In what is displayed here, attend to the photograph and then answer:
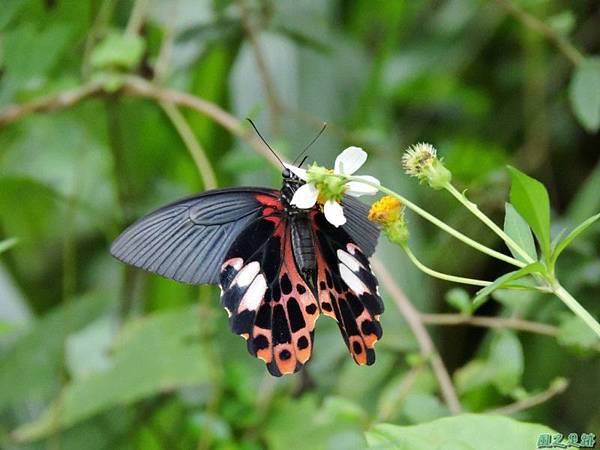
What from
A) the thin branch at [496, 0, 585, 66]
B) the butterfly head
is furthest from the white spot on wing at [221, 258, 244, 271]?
the thin branch at [496, 0, 585, 66]

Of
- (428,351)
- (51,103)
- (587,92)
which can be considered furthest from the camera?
(51,103)

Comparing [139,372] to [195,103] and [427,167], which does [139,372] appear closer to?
[195,103]

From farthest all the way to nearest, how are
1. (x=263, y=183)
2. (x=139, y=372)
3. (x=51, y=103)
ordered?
(x=263, y=183) → (x=139, y=372) → (x=51, y=103)

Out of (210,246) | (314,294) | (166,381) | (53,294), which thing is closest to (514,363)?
(314,294)

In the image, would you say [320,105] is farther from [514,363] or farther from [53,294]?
[514,363]

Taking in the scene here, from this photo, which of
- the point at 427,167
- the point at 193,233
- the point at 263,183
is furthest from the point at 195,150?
the point at 427,167

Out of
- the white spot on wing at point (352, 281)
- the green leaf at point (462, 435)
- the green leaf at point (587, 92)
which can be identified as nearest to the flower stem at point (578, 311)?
the green leaf at point (462, 435)

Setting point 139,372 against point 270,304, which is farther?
point 139,372
